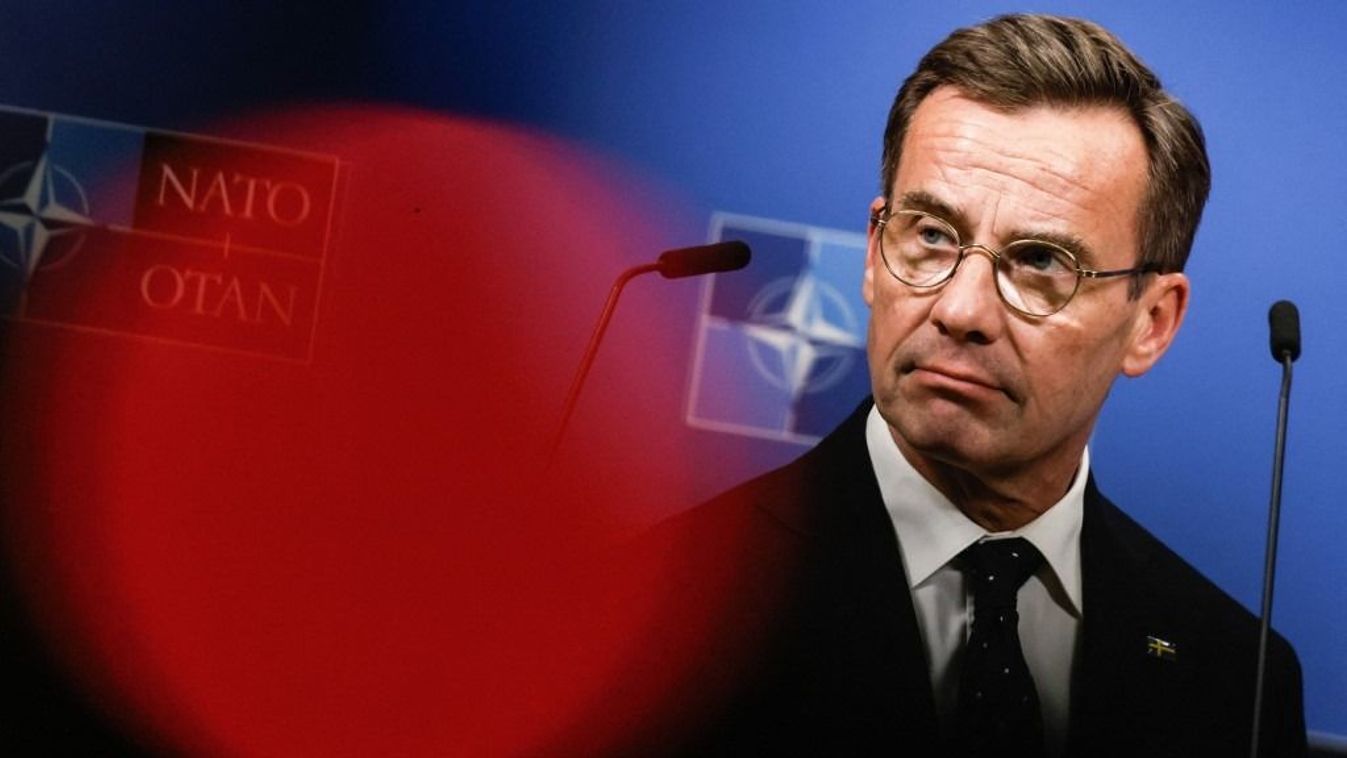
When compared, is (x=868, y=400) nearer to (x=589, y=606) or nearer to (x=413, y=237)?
(x=589, y=606)

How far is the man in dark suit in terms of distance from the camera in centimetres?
207

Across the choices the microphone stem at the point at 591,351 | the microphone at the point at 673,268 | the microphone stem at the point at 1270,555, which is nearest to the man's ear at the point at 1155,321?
the microphone stem at the point at 1270,555

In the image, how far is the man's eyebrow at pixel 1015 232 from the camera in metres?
2.05

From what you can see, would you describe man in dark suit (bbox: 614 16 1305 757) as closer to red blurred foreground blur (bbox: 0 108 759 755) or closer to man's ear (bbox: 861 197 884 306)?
man's ear (bbox: 861 197 884 306)

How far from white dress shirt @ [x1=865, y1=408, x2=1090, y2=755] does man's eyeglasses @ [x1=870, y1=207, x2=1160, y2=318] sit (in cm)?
25

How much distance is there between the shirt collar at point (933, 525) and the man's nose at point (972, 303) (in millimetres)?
244

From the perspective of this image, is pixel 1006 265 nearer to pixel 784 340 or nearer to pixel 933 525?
pixel 933 525

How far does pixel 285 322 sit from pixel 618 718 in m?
0.85

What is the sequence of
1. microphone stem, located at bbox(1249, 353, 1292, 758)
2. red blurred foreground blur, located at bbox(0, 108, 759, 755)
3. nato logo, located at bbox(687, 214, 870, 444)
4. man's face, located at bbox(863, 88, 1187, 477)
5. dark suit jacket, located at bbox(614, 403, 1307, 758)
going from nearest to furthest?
microphone stem, located at bbox(1249, 353, 1292, 758) < man's face, located at bbox(863, 88, 1187, 477) < dark suit jacket, located at bbox(614, 403, 1307, 758) < red blurred foreground blur, located at bbox(0, 108, 759, 755) < nato logo, located at bbox(687, 214, 870, 444)

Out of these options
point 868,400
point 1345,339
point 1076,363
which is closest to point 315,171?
point 868,400

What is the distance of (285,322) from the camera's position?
256 centimetres

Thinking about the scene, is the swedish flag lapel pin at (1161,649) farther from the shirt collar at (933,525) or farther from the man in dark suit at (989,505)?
the shirt collar at (933,525)

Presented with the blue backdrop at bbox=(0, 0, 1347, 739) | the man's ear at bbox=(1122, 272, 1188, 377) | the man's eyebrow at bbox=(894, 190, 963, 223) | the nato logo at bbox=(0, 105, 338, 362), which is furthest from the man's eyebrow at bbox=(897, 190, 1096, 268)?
the nato logo at bbox=(0, 105, 338, 362)

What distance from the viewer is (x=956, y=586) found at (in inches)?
86.2
